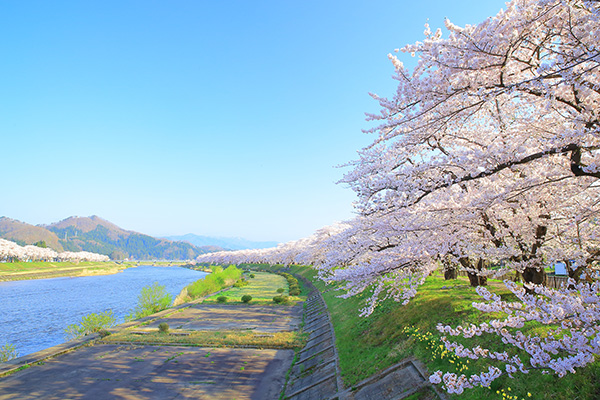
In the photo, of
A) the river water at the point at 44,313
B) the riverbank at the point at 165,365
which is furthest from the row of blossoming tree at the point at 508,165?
the river water at the point at 44,313

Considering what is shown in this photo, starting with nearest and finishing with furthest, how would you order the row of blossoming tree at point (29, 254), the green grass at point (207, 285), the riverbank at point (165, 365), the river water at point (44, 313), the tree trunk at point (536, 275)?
1. the tree trunk at point (536, 275)
2. the riverbank at point (165, 365)
3. the river water at point (44, 313)
4. the green grass at point (207, 285)
5. the row of blossoming tree at point (29, 254)

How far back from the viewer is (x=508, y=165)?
22.6 feet

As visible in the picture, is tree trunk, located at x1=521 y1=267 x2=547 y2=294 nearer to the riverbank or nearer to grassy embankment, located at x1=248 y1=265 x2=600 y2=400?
grassy embankment, located at x1=248 y1=265 x2=600 y2=400

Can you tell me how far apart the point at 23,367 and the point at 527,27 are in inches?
918

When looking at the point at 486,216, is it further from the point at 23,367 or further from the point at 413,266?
the point at 23,367

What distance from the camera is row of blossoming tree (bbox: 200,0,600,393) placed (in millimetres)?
4824

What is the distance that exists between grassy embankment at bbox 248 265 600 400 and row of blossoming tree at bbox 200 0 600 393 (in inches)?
15.1

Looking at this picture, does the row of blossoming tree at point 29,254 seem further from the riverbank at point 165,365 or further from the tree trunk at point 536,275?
the tree trunk at point 536,275

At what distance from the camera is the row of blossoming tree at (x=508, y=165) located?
4824mm

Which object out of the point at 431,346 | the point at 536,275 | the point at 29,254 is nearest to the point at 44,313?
the point at 431,346

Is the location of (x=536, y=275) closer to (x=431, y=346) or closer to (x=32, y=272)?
(x=431, y=346)

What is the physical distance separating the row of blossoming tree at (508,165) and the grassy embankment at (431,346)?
0.38 m

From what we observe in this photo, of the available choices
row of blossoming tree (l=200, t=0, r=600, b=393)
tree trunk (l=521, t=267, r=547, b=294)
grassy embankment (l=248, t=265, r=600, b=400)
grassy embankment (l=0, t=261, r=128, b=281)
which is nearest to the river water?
grassy embankment (l=248, t=265, r=600, b=400)

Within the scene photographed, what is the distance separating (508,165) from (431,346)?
248 inches
